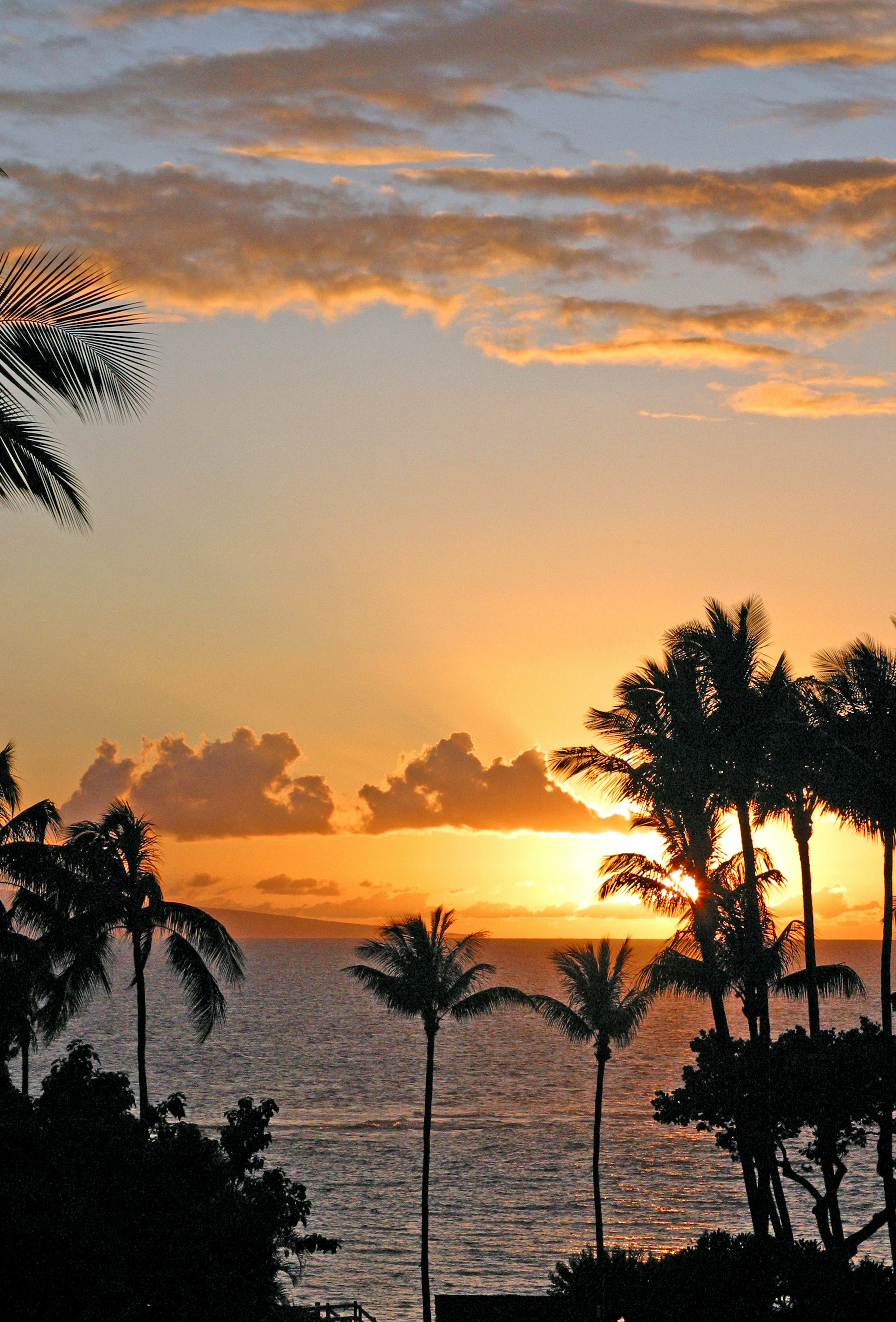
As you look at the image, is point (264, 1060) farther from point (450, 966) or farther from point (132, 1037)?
point (450, 966)

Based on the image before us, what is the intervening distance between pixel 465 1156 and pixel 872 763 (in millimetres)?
66543

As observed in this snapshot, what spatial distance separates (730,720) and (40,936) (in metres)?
19.8

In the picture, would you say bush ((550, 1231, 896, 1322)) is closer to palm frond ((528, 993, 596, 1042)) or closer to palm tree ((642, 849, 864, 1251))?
palm tree ((642, 849, 864, 1251))

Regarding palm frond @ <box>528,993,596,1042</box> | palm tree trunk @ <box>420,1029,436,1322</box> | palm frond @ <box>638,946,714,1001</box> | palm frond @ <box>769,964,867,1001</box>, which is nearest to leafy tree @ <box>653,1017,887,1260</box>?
palm frond @ <box>638,946,714,1001</box>

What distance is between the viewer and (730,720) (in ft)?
110

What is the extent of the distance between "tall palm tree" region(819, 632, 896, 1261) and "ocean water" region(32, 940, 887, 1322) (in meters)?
28.6

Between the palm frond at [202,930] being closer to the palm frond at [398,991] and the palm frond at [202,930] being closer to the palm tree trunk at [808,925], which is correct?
the palm frond at [398,991]

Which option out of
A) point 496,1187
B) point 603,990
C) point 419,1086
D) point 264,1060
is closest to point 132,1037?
point 264,1060

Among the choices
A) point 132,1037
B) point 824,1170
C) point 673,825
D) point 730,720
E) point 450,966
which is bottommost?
point 132,1037

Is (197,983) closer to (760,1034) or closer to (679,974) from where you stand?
(679,974)

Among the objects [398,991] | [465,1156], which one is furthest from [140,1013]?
[465,1156]

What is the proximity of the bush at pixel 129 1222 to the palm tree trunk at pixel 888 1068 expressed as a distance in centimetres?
1244

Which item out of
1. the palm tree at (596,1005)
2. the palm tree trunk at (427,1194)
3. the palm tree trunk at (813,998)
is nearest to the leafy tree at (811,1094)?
the palm tree trunk at (813,998)

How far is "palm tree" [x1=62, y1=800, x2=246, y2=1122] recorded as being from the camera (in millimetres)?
33438
